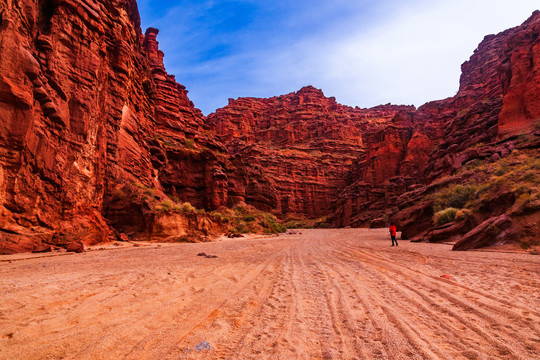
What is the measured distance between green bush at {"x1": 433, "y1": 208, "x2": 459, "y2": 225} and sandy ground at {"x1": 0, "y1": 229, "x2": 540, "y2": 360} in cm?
899

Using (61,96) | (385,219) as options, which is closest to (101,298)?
(61,96)

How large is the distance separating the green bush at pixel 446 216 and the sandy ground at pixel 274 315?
8993mm

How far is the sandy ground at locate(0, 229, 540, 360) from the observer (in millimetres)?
2275

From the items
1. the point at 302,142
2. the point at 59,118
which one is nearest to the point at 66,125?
the point at 59,118

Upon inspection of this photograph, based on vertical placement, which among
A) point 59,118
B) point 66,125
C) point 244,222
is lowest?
point 244,222

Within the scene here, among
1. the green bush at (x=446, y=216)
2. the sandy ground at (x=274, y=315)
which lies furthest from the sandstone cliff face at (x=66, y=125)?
the green bush at (x=446, y=216)

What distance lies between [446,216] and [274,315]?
14048 millimetres

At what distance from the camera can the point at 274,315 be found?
3207mm

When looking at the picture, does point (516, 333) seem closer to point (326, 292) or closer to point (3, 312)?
point (326, 292)

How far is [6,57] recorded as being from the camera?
377 inches

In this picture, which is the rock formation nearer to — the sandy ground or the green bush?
the green bush

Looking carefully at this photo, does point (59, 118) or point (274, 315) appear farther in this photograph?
point (59, 118)

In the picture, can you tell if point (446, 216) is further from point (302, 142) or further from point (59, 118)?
point (302, 142)

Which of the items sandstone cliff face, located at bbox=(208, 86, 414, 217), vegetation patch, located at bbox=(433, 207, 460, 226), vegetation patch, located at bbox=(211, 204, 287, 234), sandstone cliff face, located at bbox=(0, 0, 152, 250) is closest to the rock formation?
sandstone cliff face, located at bbox=(0, 0, 152, 250)
